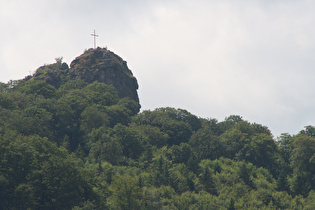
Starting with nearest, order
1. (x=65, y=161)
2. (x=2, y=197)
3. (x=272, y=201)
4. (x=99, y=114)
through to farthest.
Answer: (x=2, y=197), (x=65, y=161), (x=272, y=201), (x=99, y=114)

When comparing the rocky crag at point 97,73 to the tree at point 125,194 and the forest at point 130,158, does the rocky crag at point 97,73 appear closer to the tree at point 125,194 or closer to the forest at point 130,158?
the forest at point 130,158

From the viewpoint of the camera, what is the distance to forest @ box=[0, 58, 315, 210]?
87438mm

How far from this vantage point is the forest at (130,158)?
287 feet

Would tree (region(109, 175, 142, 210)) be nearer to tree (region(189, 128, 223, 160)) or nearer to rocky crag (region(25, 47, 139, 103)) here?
tree (region(189, 128, 223, 160))

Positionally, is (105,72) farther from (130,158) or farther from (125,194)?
(125,194)

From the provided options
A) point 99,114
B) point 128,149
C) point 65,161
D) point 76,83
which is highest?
point 76,83

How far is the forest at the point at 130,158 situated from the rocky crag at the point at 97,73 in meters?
9.56

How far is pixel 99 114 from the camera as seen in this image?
484 ft

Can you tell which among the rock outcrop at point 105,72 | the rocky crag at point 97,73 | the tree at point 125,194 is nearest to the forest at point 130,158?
the tree at point 125,194

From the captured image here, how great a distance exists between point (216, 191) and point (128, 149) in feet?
97.1

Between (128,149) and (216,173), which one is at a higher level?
(128,149)

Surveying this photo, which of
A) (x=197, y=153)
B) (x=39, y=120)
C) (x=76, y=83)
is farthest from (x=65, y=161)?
(x=76, y=83)

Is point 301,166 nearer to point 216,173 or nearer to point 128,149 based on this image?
point 216,173

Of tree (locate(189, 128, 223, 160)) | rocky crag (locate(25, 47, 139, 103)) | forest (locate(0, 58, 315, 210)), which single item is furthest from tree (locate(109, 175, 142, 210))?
rocky crag (locate(25, 47, 139, 103))
